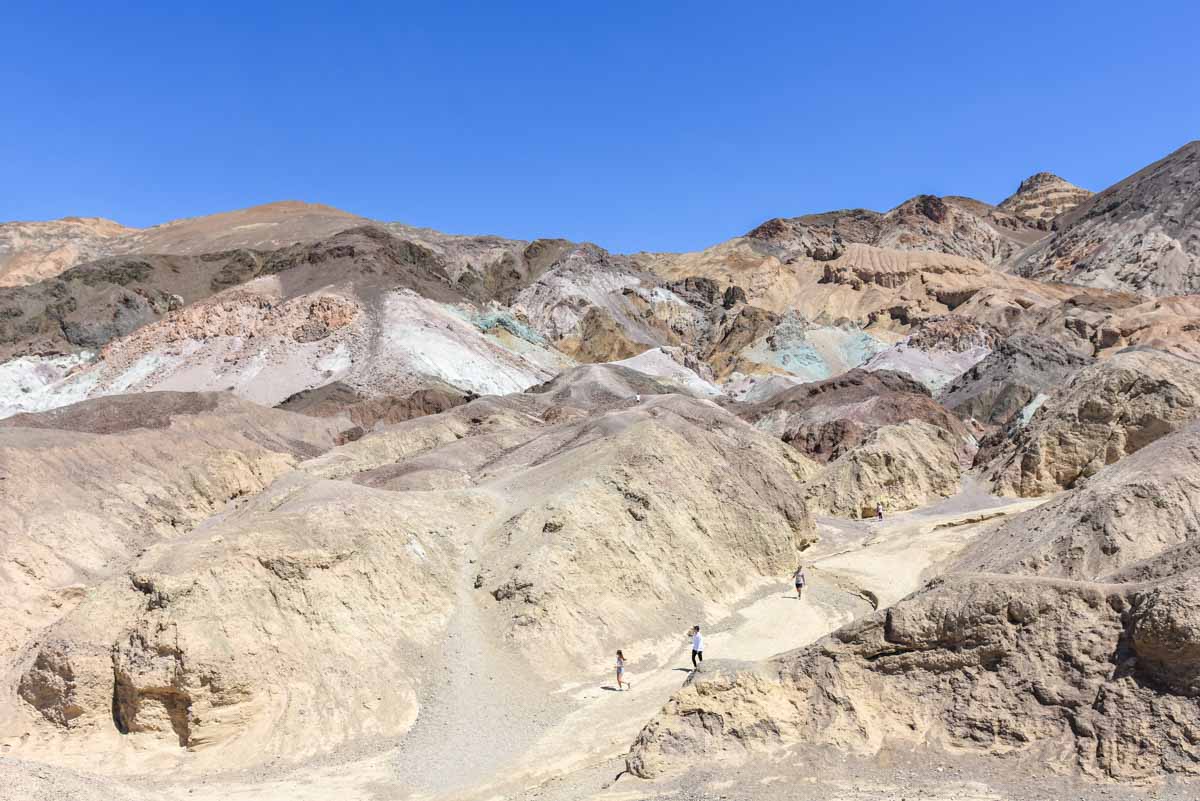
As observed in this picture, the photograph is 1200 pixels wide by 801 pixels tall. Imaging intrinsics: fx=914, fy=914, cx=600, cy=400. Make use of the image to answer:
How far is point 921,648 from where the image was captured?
12.5 metres

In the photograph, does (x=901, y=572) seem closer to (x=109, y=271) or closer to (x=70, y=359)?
(x=70, y=359)

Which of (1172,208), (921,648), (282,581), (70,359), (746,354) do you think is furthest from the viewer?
(1172,208)

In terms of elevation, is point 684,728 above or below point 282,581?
below

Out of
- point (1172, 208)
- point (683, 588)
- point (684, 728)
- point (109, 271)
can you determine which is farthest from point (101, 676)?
point (1172, 208)

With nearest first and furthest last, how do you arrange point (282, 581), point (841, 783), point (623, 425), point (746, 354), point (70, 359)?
point (841, 783) < point (282, 581) < point (623, 425) < point (70, 359) < point (746, 354)

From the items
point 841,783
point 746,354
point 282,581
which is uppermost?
point 746,354

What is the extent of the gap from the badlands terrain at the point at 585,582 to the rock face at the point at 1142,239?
4185cm

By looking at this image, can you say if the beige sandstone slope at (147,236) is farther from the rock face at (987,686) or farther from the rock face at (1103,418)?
the rock face at (987,686)

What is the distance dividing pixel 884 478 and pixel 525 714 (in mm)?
26619

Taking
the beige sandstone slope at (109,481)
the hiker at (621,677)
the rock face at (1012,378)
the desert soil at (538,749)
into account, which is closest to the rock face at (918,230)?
the rock face at (1012,378)

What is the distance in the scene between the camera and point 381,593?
20.1 metres

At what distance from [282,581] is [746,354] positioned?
7412 centimetres

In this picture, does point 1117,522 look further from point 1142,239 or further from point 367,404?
point 1142,239

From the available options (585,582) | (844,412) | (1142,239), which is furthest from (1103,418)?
(1142,239)
